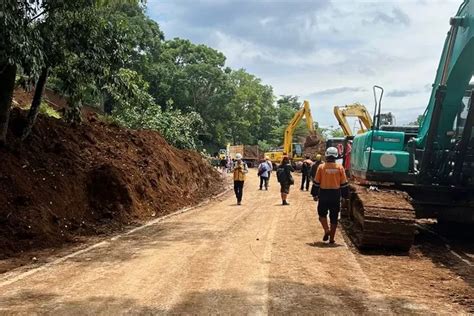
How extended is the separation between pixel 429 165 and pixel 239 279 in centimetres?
485

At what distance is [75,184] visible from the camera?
12.1 m

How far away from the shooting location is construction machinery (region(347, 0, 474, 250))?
8.82 meters

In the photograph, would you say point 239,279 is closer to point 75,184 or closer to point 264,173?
A: point 75,184

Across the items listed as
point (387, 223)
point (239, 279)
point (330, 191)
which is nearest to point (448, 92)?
point (387, 223)

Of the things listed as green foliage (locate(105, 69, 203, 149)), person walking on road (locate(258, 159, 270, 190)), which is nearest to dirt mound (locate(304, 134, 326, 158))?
green foliage (locate(105, 69, 203, 149))

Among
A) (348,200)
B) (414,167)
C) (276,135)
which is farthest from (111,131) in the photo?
(276,135)

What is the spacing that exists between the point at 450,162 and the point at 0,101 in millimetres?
8781

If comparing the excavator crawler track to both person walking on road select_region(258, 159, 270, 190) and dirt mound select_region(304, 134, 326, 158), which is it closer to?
person walking on road select_region(258, 159, 270, 190)

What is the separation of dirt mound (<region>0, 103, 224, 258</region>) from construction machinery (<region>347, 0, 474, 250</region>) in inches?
216

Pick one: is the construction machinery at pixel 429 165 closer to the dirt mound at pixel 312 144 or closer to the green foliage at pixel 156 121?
the green foliage at pixel 156 121

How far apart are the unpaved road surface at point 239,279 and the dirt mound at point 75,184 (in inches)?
51.6

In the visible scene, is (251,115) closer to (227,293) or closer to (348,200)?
(348,200)

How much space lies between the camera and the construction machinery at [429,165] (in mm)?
8820

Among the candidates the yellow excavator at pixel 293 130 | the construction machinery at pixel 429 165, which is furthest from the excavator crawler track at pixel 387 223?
Answer: the yellow excavator at pixel 293 130
